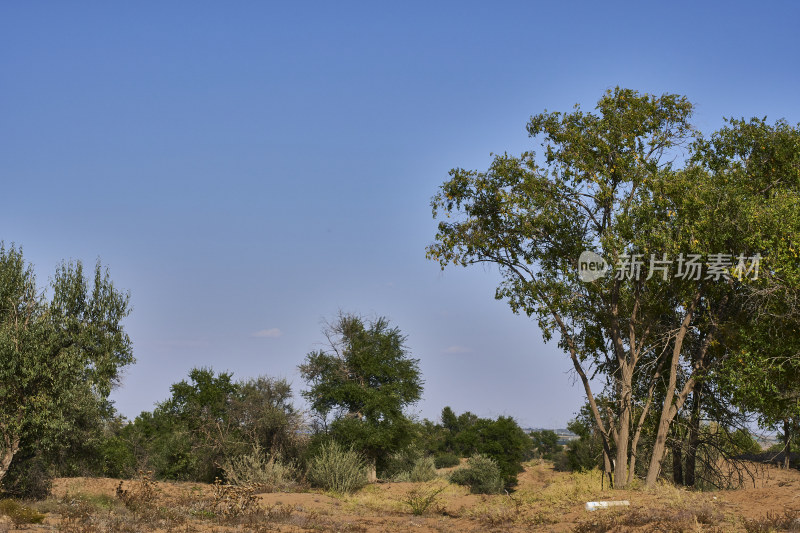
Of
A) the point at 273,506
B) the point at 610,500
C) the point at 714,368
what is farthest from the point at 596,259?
the point at 273,506

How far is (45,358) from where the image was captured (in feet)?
63.4

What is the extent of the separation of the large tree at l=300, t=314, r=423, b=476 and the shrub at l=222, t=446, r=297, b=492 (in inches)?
140

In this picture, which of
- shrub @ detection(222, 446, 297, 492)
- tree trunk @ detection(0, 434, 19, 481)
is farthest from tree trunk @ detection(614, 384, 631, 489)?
tree trunk @ detection(0, 434, 19, 481)

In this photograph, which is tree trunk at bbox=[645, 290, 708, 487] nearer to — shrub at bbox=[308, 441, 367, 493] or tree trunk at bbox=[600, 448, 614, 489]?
tree trunk at bbox=[600, 448, 614, 489]

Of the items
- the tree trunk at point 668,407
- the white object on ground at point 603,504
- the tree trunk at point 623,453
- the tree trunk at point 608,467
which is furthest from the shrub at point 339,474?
the white object on ground at point 603,504

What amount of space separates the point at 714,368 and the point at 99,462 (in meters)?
25.8

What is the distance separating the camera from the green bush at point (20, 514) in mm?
13730

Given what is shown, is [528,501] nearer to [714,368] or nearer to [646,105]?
[714,368]

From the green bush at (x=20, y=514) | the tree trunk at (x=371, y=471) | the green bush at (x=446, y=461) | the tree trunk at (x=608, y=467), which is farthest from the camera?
the green bush at (x=446, y=461)

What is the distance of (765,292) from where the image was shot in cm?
1398

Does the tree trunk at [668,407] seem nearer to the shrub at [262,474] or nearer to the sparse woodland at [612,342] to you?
the sparse woodland at [612,342]

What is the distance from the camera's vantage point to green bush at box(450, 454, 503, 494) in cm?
3556

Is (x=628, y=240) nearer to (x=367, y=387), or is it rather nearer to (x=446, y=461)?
(x=367, y=387)

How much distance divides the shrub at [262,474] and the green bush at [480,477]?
11516mm
